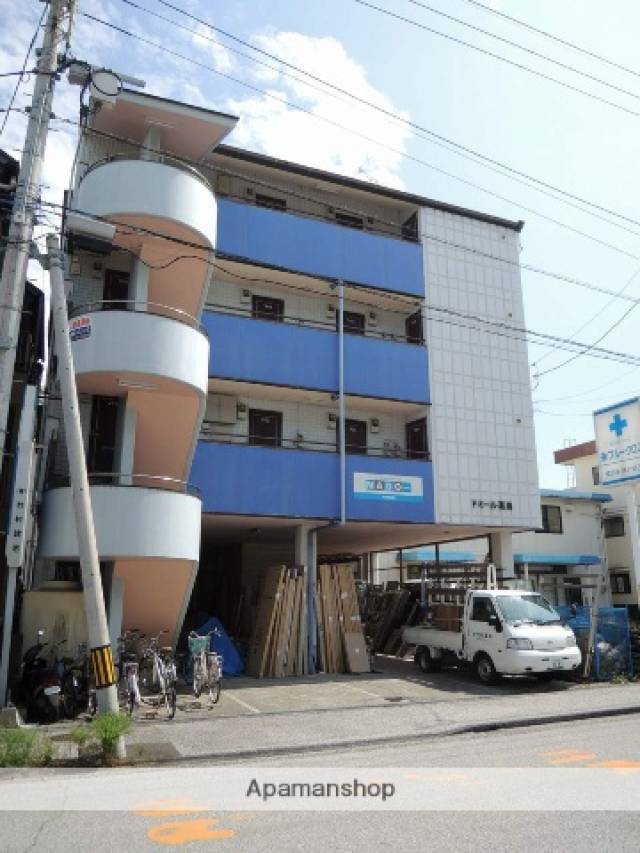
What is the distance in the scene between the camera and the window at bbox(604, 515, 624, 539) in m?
33.6

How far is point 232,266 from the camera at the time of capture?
1883cm

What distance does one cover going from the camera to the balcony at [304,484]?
16.6 m

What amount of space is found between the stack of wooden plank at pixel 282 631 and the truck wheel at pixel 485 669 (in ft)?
13.7

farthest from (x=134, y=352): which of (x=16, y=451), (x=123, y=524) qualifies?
(x=123, y=524)

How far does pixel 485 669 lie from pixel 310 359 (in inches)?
344

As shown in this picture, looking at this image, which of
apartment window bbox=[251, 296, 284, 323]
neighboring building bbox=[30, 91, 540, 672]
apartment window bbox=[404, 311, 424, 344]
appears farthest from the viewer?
apartment window bbox=[404, 311, 424, 344]

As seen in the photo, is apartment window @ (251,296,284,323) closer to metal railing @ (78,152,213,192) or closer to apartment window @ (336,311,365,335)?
apartment window @ (336,311,365,335)

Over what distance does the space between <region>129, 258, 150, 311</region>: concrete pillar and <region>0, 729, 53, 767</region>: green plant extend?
8.92m

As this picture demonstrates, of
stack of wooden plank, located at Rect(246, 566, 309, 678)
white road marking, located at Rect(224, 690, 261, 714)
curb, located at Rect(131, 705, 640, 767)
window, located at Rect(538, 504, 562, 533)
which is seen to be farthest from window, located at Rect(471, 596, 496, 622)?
window, located at Rect(538, 504, 562, 533)

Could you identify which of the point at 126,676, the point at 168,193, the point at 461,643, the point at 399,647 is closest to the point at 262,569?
the point at 399,647

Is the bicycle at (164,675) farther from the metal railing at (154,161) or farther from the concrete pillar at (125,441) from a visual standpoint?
the metal railing at (154,161)

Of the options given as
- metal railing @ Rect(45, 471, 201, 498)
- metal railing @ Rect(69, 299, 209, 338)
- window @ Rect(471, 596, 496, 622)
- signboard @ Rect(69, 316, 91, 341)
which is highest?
metal railing @ Rect(69, 299, 209, 338)

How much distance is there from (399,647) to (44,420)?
12.9 meters

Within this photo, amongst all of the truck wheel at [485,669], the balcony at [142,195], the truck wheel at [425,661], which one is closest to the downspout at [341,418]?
the truck wheel at [425,661]
